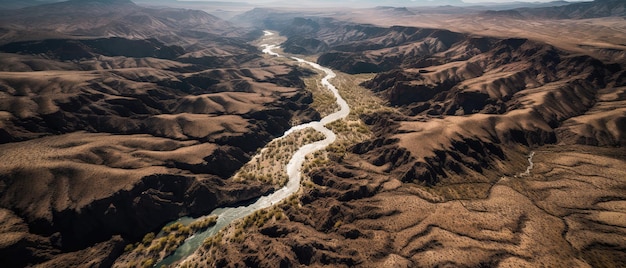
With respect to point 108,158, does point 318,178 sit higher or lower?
lower

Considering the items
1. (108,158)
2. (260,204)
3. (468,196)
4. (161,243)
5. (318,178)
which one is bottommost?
(161,243)

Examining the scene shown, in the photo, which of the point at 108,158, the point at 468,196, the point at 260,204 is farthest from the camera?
the point at 108,158

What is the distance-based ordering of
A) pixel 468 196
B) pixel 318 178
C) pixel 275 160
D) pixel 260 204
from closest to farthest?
pixel 468 196 → pixel 260 204 → pixel 318 178 → pixel 275 160

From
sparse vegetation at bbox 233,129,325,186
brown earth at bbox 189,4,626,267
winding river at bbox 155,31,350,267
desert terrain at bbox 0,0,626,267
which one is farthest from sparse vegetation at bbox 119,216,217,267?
sparse vegetation at bbox 233,129,325,186

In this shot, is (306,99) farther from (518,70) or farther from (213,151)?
(518,70)

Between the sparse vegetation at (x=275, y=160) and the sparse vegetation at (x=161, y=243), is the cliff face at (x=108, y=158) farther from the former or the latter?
the sparse vegetation at (x=275, y=160)

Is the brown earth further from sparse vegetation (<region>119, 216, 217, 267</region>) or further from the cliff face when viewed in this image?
the cliff face

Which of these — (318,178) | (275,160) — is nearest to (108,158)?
(275,160)

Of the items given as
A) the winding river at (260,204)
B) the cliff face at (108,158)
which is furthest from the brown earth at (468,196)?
the cliff face at (108,158)

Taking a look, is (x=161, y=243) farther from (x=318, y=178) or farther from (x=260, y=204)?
(x=318, y=178)

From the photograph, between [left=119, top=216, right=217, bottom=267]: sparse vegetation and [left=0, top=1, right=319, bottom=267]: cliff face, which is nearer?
[left=119, top=216, right=217, bottom=267]: sparse vegetation

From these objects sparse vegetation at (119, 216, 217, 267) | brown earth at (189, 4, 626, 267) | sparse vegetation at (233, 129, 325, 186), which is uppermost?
brown earth at (189, 4, 626, 267)
